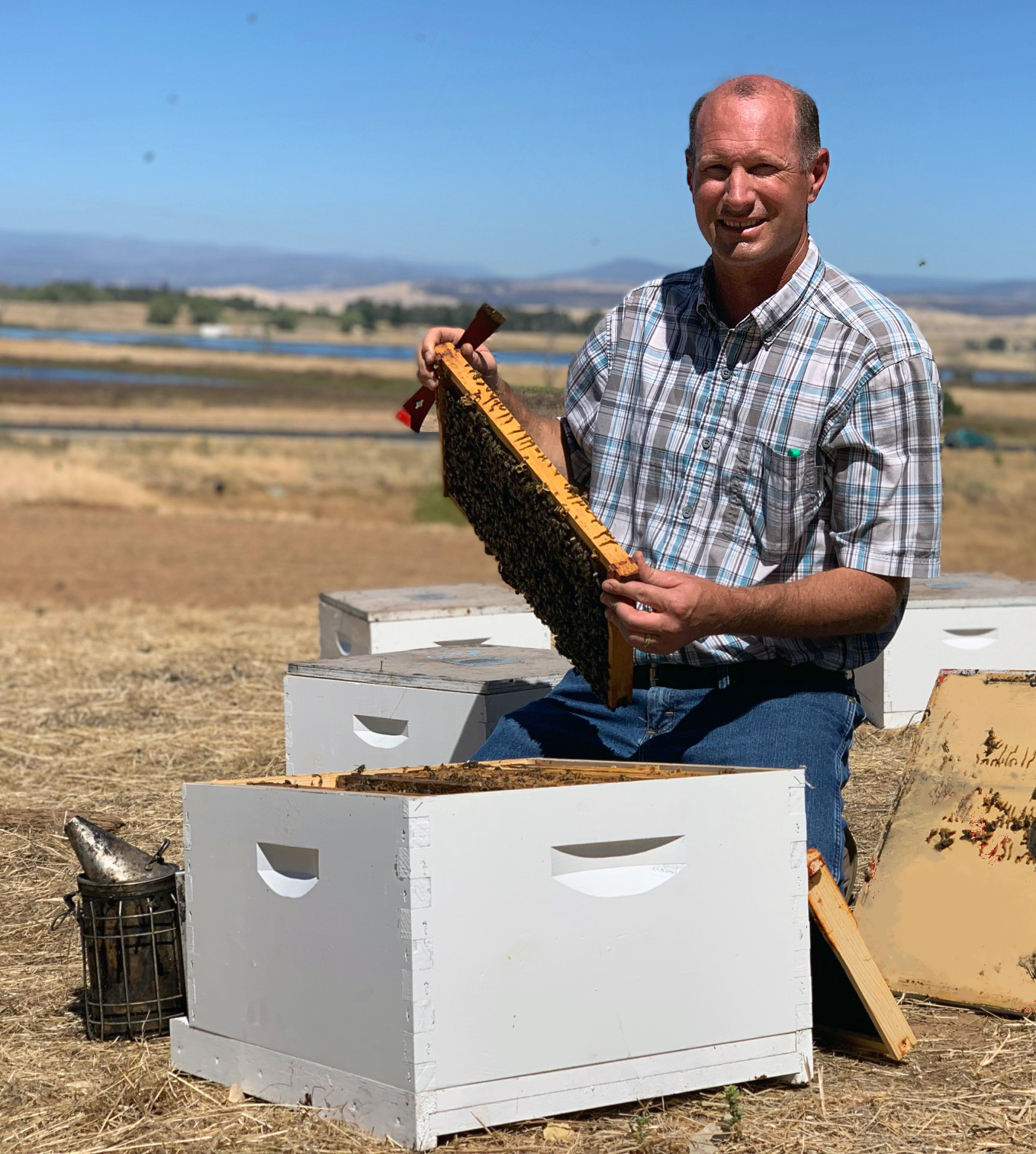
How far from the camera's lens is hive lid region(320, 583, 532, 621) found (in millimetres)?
6445

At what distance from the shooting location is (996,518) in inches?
885

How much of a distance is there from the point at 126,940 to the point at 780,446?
2.00 meters

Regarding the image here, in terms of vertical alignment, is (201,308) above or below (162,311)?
above

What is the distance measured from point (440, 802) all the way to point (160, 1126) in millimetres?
944

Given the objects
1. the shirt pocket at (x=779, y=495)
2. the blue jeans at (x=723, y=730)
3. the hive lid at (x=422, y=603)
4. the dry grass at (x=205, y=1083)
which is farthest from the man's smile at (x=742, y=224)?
the hive lid at (x=422, y=603)

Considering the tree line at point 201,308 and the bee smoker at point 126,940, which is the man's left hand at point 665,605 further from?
the tree line at point 201,308

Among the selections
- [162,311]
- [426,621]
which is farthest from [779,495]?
[162,311]

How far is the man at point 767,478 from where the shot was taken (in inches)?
139

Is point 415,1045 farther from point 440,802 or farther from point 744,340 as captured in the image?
point 744,340

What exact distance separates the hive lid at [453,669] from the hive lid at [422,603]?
2.57 ft

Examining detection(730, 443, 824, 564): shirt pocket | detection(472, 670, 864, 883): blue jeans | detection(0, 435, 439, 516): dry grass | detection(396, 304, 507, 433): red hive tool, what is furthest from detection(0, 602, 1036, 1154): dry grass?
detection(0, 435, 439, 516): dry grass

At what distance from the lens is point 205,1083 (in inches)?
125

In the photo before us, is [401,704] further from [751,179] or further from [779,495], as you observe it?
[751,179]

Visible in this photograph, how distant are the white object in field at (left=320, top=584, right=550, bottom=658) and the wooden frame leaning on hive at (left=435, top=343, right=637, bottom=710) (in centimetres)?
204
